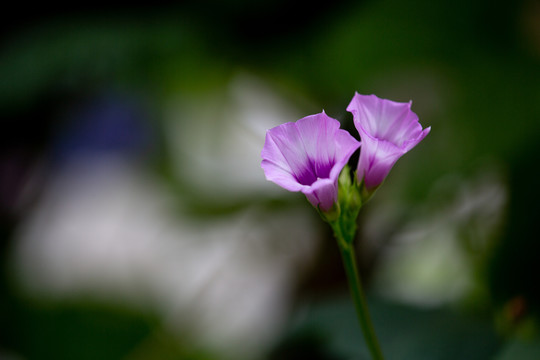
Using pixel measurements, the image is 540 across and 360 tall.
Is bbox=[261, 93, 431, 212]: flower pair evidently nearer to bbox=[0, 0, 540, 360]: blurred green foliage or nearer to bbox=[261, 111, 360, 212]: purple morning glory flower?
bbox=[261, 111, 360, 212]: purple morning glory flower

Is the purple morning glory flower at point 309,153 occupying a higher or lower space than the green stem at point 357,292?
higher

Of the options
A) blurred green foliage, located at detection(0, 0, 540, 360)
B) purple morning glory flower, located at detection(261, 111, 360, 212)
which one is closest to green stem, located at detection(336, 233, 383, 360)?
purple morning glory flower, located at detection(261, 111, 360, 212)

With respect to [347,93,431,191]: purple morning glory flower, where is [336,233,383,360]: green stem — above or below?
below

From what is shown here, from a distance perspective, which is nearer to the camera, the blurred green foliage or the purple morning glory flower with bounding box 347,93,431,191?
the purple morning glory flower with bounding box 347,93,431,191

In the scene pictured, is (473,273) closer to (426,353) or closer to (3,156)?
(426,353)

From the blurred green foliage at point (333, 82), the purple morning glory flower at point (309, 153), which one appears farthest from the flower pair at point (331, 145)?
the blurred green foliage at point (333, 82)

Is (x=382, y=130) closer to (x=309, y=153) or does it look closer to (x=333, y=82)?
(x=309, y=153)

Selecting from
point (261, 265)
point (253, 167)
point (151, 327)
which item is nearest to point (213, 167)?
point (253, 167)

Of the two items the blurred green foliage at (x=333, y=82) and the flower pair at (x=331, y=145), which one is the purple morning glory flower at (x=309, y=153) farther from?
the blurred green foliage at (x=333, y=82)
